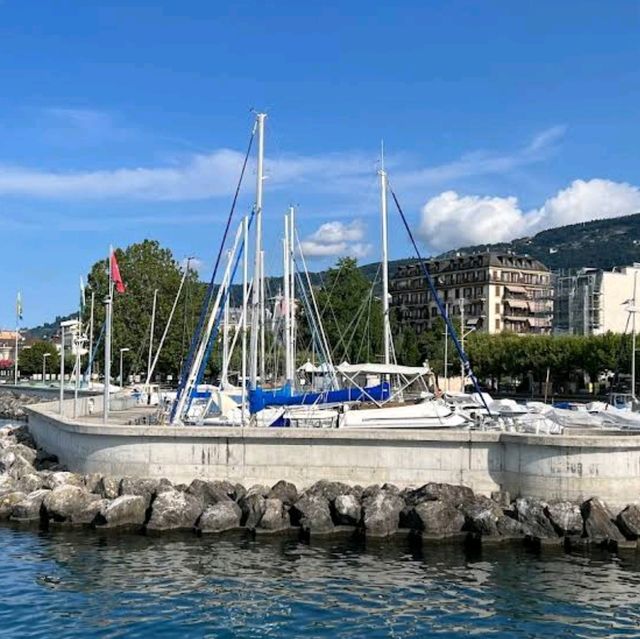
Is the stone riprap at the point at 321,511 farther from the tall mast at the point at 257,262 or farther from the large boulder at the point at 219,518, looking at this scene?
the tall mast at the point at 257,262

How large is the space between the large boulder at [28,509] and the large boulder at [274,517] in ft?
25.3

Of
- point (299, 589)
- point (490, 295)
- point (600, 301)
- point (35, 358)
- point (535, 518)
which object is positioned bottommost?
point (299, 589)

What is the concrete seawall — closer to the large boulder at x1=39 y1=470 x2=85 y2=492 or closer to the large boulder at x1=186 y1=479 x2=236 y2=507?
the large boulder at x1=186 y1=479 x2=236 y2=507

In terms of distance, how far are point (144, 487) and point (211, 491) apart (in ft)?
7.44

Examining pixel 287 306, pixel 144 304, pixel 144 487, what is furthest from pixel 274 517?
pixel 144 304

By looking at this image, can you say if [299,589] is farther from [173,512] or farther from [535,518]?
[535,518]

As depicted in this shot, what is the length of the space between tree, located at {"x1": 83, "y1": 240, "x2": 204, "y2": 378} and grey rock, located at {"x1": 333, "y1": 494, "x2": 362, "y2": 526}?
2470 inches

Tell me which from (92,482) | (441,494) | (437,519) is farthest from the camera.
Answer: (92,482)

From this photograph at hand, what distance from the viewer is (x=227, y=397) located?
3897 cm

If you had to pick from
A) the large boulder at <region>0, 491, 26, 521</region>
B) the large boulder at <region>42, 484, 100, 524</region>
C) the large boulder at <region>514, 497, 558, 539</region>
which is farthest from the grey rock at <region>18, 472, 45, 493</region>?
the large boulder at <region>514, 497, 558, 539</region>

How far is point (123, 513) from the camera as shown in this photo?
28.8m

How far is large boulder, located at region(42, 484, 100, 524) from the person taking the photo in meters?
29.3

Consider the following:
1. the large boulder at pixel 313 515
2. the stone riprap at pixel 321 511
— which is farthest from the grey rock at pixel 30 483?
the large boulder at pixel 313 515

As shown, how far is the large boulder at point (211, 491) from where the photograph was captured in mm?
29797
